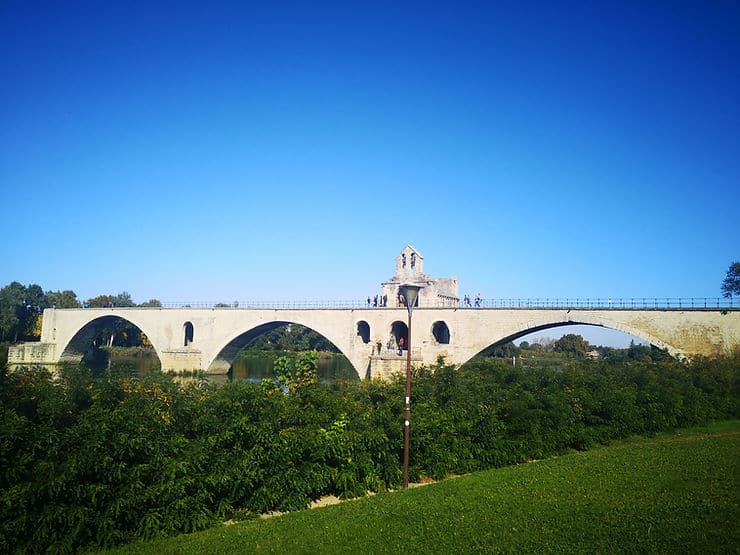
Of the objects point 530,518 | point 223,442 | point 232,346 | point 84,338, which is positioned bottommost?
point 530,518

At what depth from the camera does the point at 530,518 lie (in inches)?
363

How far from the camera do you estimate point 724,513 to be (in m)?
9.15

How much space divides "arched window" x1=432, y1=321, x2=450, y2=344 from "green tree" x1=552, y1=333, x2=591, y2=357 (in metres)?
33.3

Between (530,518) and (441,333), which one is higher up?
(441,333)

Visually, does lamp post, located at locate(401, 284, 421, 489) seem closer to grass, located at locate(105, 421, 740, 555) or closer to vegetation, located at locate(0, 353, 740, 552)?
vegetation, located at locate(0, 353, 740, 552)

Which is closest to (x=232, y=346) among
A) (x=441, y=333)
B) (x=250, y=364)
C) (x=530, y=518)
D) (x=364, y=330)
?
(x=250, y=364)

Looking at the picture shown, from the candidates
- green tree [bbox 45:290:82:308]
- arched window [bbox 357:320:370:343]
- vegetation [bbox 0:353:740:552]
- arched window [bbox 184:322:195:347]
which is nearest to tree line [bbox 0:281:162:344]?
green tree [bbox 45:290:82:308]

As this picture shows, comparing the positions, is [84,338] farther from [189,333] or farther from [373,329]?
[373,329]

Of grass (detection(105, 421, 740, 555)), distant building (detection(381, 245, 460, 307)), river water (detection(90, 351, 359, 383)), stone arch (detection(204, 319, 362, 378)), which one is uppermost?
distant building (detection(381, 245, 460, 307))

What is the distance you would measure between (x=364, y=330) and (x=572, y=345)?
37.7 metres

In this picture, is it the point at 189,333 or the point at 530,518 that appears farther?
the point at 189,333

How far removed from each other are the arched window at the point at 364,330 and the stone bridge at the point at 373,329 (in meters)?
0.08

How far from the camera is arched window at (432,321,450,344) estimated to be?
42.1 metres

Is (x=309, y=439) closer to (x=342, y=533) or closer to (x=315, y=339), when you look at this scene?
(x=342, y=533)
